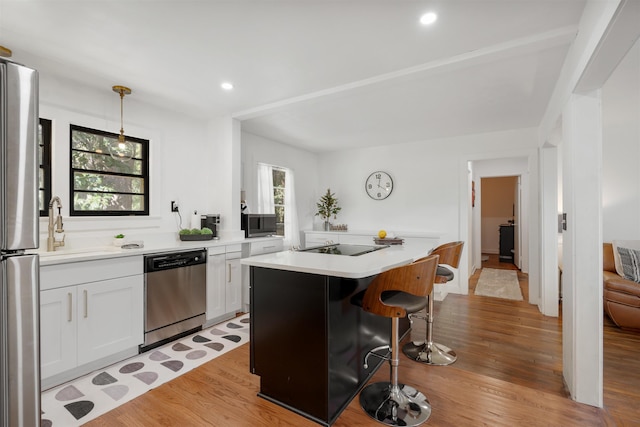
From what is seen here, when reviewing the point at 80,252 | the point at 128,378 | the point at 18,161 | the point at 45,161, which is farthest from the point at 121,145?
the point at 18,161

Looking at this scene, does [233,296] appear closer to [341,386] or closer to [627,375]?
[341,386]

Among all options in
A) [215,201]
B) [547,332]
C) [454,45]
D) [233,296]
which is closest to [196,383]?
[233,296]

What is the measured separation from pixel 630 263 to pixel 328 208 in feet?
13.5

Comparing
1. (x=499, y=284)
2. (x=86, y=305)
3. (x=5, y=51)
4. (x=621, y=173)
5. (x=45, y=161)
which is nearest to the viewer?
(x=5, y=51)

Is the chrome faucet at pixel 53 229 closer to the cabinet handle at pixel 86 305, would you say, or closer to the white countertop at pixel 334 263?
the cabinet handle at pixel 86 305

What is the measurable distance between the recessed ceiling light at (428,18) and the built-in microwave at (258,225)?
2.88m

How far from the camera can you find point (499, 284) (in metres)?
5.10

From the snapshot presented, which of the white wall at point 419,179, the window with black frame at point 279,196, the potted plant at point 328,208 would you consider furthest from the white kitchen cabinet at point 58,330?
the white wall at point 419,179

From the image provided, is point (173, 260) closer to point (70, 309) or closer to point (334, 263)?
point (70, 309)

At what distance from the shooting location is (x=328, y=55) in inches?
93.0

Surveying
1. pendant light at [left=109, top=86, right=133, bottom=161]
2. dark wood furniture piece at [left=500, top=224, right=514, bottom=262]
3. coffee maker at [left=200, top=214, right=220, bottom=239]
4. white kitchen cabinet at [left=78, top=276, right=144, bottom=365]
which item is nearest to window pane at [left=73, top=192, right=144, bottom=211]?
pendant light at [left=109, top=86, right=133, bottom=161]

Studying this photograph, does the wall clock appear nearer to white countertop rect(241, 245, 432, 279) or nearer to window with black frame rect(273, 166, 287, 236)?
window with black frame rect(273, 166, 287, 236)

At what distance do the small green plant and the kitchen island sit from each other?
142 inches

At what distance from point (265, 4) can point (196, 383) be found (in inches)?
101
